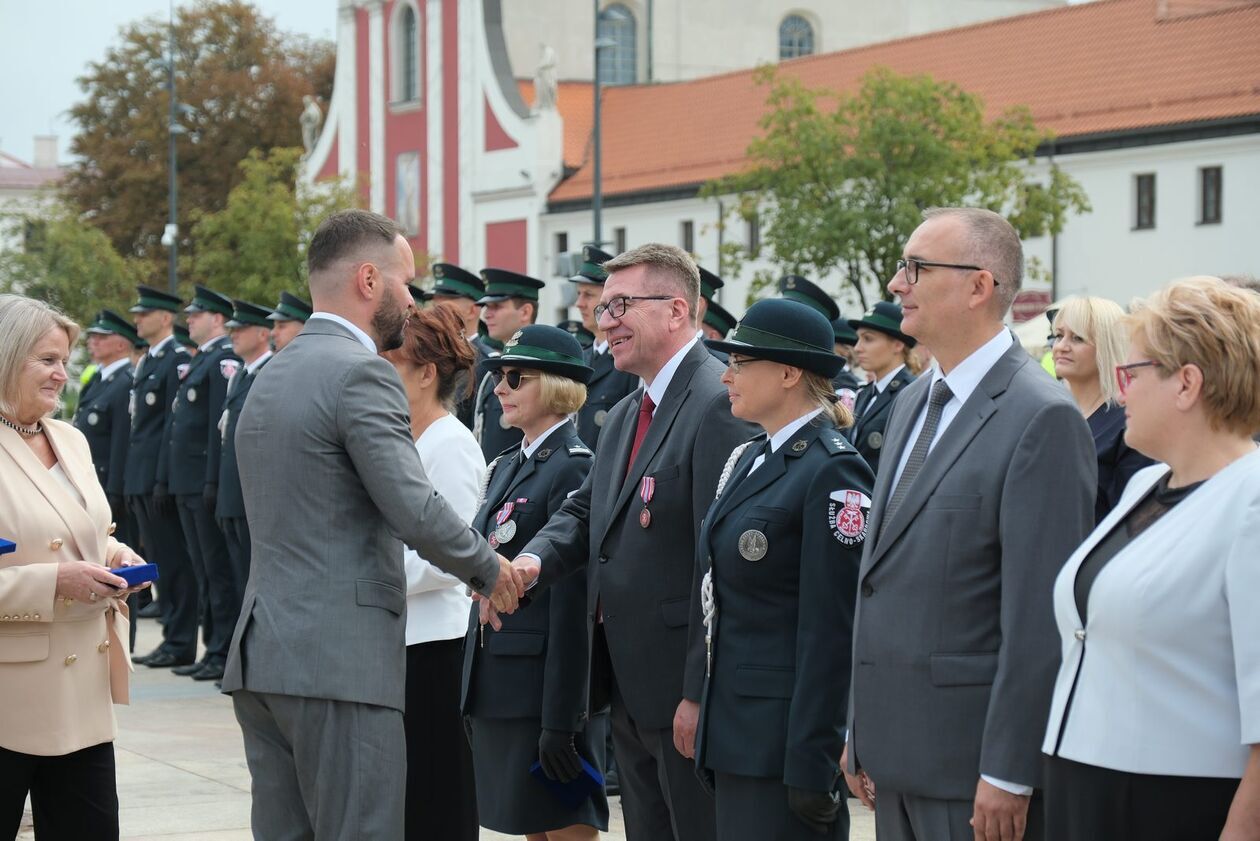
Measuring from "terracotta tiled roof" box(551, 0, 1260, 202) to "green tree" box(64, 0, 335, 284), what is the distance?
12.5m

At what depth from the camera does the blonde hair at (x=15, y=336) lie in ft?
18.7

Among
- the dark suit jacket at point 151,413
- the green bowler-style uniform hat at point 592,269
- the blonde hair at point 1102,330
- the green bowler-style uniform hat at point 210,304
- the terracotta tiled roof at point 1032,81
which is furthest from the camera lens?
the terracotta tiled roof at point 1032,81

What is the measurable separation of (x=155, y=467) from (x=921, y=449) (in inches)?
404

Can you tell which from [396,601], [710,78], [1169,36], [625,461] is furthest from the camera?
[710,78]

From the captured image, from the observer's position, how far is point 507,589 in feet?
18.4

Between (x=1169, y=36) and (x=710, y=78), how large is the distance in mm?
15542

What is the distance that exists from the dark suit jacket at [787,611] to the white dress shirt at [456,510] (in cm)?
143

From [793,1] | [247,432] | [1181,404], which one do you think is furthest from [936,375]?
[793,1]

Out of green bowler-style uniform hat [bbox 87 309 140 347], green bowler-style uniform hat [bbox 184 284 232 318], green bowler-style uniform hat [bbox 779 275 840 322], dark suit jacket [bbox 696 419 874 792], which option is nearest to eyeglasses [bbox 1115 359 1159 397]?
dark suit jacket [bbox 696 419 874 792]

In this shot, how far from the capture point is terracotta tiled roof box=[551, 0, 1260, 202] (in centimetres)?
3984

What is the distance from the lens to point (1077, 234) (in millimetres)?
40219

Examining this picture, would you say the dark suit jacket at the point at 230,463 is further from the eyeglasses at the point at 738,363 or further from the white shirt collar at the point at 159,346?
the eyeglasses at the point at 738,363

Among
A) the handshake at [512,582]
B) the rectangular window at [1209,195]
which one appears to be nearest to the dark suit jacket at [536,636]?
the handshake at [512,582]

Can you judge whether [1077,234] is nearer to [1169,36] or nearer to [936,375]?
[1169,36]
